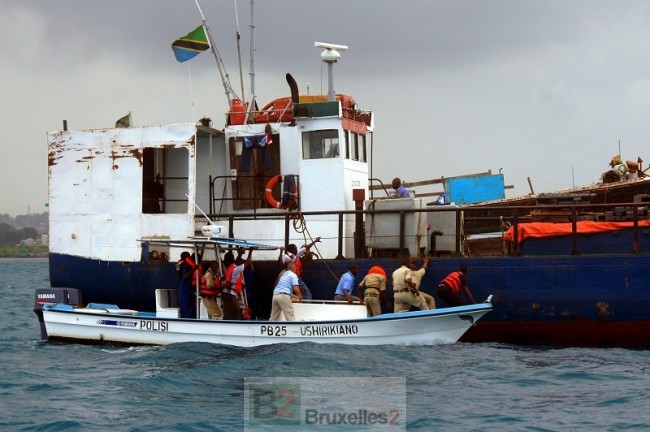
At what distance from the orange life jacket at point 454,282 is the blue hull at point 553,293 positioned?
530mm

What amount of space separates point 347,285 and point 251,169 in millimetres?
4247

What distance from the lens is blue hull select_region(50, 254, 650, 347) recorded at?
776 inches

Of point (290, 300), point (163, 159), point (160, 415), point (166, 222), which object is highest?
point (163, 159)

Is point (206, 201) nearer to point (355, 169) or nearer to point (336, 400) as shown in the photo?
point (355, 169)

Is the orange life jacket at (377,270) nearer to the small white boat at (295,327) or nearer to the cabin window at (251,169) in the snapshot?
the small white boat at (295,327)

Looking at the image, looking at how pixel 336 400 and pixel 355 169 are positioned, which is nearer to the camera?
pixel 336 400

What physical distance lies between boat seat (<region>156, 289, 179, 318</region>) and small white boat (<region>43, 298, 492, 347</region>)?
0.10ft

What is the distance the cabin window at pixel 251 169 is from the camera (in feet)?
75.3

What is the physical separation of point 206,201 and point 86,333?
436cm

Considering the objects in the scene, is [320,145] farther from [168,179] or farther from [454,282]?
[454,282]

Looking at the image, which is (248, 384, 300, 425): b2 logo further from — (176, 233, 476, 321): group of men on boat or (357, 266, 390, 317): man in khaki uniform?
(357, 266, 390, 317): man in khaki uniform

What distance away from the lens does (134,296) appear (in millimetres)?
22109

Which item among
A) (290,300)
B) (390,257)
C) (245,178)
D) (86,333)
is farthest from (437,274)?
(86,333)

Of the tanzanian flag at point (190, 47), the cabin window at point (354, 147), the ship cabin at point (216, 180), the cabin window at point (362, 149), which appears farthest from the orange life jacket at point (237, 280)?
the tanzanian flag at point (190, 47)
